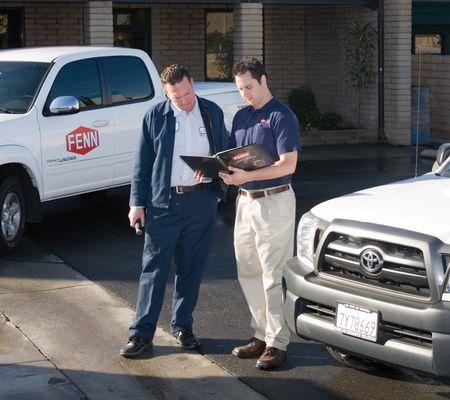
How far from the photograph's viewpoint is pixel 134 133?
10695 millimetres

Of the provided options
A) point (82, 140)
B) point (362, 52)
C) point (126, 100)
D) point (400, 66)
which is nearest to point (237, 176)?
point (82, 140)

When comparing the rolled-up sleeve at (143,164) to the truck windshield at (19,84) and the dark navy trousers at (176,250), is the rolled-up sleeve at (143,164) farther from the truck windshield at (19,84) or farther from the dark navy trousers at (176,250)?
the truck windshield at (19,84)

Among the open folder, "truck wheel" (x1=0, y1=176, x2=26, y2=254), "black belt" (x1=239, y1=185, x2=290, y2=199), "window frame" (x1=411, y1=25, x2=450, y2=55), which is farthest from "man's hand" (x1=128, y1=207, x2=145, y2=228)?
"window frame" (x1=411, y1=25, x2=450, y2=55)

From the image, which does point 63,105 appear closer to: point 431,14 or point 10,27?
point 10,27

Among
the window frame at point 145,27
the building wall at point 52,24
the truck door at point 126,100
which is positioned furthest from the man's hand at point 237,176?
the window frame at point 145,27

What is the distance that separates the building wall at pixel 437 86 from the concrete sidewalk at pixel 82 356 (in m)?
11.7

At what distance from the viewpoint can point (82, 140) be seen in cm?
1007

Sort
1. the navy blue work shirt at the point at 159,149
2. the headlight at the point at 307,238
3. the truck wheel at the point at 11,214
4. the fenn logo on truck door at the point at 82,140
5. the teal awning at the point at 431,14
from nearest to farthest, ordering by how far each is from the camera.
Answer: the headlight at the point at 307,238 < the navy blue work shirt at the point at 159,149 < the truck wheel at the point at 11,214 < the fenn logo on truck door at the point at 82,140 < the teal awning at the point at 431,14

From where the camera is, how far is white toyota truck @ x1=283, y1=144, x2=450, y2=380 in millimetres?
5273

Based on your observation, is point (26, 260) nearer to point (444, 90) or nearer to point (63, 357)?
point (63, 357)

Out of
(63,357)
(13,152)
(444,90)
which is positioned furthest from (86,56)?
(444,90)

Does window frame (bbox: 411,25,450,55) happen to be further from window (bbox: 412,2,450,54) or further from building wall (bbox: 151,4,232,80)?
building wall (bbox: 151,4,232,80)

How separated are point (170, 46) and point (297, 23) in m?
2.68

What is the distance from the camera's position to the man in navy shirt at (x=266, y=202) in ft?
20.6
